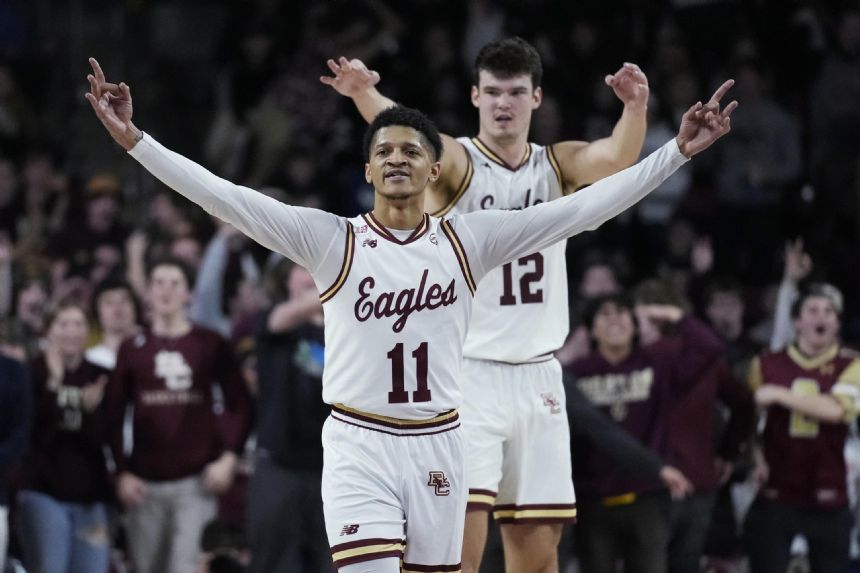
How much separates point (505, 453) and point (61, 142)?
1118 cm

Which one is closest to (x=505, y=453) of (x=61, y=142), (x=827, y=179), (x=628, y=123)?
(x=628, y=123)

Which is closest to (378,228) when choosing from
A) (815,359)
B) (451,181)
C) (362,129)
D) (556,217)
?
(556,217)

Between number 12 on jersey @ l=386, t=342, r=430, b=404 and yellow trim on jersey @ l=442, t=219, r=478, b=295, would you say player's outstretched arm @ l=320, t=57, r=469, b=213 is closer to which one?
yellow trim on jersey @ l=442, t=219, r=478, b=295

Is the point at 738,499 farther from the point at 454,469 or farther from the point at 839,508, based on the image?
the point at 454,469

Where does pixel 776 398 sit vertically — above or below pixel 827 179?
below

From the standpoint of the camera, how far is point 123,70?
18.8 meters

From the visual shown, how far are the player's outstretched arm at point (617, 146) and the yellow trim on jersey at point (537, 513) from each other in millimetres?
1560

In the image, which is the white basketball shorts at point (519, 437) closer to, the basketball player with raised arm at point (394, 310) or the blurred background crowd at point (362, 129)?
the basketball player with raised arm at point (394, 310)

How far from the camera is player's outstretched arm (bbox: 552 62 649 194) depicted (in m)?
7.82

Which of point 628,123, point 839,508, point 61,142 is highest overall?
point 61,142

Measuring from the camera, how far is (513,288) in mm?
8242

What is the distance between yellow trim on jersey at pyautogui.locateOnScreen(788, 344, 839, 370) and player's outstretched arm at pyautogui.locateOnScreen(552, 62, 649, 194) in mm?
3482

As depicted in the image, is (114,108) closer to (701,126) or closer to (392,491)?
(392,491)

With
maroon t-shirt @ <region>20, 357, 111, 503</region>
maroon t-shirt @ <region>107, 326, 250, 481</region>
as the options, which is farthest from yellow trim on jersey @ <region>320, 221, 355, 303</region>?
maroon t-shirt @ <region>20, 357, 111, 503</region>
